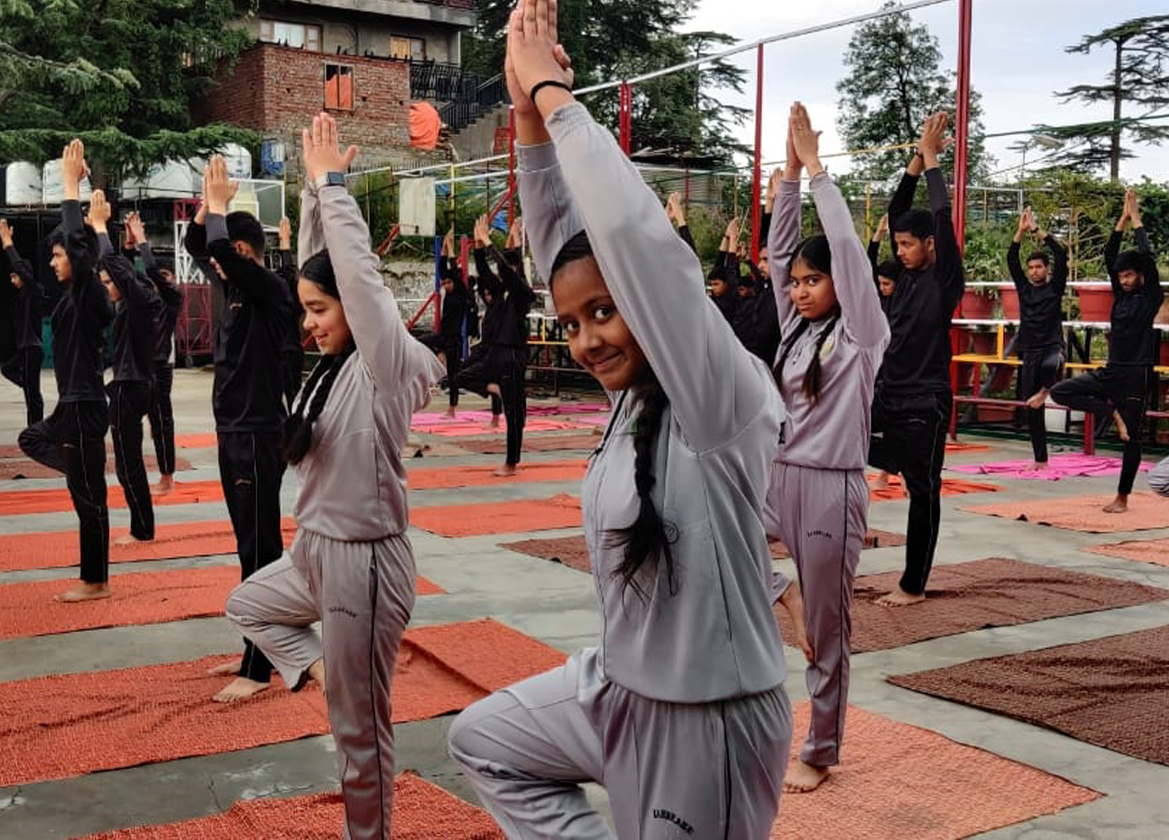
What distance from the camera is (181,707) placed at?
463 centimetres

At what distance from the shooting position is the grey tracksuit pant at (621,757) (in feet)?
6.50

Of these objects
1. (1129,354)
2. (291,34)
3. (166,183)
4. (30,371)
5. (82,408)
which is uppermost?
(291,34)

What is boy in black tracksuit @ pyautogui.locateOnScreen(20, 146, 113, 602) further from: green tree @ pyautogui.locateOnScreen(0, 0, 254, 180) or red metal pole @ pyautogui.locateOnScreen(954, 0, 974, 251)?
green tree @ pyautogui.locateOnScreen(0, 0, 254, 180)

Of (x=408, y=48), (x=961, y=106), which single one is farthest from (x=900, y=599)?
(x=408, y=48)

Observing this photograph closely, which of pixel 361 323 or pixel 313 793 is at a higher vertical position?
Result: pixel 361 323

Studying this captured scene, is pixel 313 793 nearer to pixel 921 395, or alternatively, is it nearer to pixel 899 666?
pixel 899 666

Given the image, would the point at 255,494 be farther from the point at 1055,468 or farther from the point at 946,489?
the point at 1055,468

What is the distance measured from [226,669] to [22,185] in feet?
67.2

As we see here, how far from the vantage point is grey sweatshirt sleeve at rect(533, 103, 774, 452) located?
6.13 feet

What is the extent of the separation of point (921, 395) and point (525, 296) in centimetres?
522

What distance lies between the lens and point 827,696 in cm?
388

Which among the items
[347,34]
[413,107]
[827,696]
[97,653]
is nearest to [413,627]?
[97,653]

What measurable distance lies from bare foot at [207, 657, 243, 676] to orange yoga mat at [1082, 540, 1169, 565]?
5233 millimetres

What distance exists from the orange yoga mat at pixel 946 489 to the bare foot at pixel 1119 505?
1.14 metres
